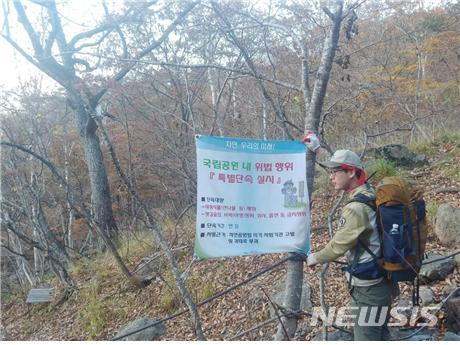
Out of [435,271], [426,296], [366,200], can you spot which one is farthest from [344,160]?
[435,271]

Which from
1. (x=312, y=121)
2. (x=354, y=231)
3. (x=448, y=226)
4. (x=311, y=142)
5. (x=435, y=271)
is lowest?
(x=435, y=271)

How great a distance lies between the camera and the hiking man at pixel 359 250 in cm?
263

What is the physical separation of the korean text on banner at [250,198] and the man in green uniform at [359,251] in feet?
1.02

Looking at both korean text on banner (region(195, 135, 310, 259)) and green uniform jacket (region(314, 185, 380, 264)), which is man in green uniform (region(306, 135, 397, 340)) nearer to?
green uniform jacket (region(314, 185, 380, 264))

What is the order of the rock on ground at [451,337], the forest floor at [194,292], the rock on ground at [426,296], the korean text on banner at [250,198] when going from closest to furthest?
1. the korean text on banner at [250,198]
2. the rock on ground at [451,337]
3. the rock on ground at [426,296]
4. the forest floor at [194,292]

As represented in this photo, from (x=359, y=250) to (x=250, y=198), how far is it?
0.83m

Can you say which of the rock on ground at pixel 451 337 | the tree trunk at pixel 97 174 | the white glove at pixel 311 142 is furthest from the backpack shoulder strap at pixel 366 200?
the tree trunk at pixel 97 174

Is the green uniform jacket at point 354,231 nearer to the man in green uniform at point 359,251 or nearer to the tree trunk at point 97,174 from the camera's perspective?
the man in green uniform at point 359,251

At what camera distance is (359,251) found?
8.86 ft

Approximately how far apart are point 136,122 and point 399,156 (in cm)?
679

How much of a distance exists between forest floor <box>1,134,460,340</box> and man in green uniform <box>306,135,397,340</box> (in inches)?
47.9

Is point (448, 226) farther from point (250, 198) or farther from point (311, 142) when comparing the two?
point (250, 198)

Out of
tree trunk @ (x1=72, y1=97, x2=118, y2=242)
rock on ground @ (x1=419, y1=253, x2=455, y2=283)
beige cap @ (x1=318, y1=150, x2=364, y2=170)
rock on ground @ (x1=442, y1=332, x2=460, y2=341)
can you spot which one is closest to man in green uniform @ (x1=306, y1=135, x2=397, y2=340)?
beige cap @ (x1=318, y1=150, x2=364, y2=170)

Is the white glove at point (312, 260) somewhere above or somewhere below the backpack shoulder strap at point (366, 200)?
below
